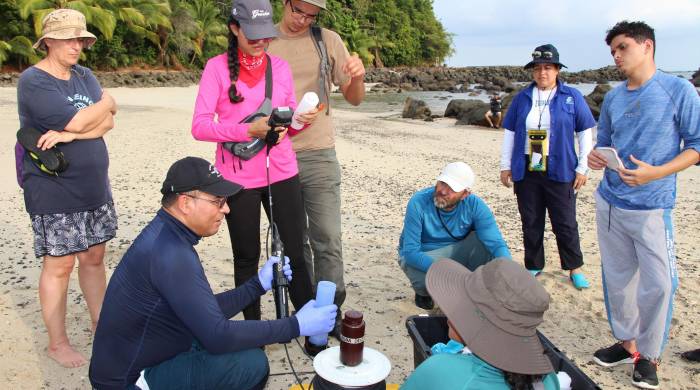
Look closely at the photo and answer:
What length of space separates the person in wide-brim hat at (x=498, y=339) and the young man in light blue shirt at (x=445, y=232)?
2.04 meters

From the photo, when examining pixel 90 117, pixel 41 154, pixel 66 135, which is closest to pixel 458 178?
pixel 90 117

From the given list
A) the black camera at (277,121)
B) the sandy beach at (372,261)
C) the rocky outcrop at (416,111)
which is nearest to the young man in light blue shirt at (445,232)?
the sandy beach at (372,261)

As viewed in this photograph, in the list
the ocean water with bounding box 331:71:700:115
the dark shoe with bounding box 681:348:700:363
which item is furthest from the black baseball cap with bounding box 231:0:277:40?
the ocean water with bounding box 331:71:700:115

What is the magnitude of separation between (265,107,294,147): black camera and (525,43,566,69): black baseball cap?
2294 millimetres

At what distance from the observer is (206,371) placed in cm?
258

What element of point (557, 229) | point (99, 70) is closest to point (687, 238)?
point (557, 229)

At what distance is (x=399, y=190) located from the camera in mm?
8484

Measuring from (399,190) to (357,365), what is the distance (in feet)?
19.9

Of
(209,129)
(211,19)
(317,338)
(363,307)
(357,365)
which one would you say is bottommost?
(363,307)

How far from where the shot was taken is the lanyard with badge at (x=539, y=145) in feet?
14.8

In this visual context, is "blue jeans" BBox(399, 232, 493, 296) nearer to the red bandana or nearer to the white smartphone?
the white smartphone

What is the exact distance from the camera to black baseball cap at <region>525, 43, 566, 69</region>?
4.41 metres

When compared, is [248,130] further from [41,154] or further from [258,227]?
[41,154]

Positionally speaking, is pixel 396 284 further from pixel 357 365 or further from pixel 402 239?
pixel 357 365
